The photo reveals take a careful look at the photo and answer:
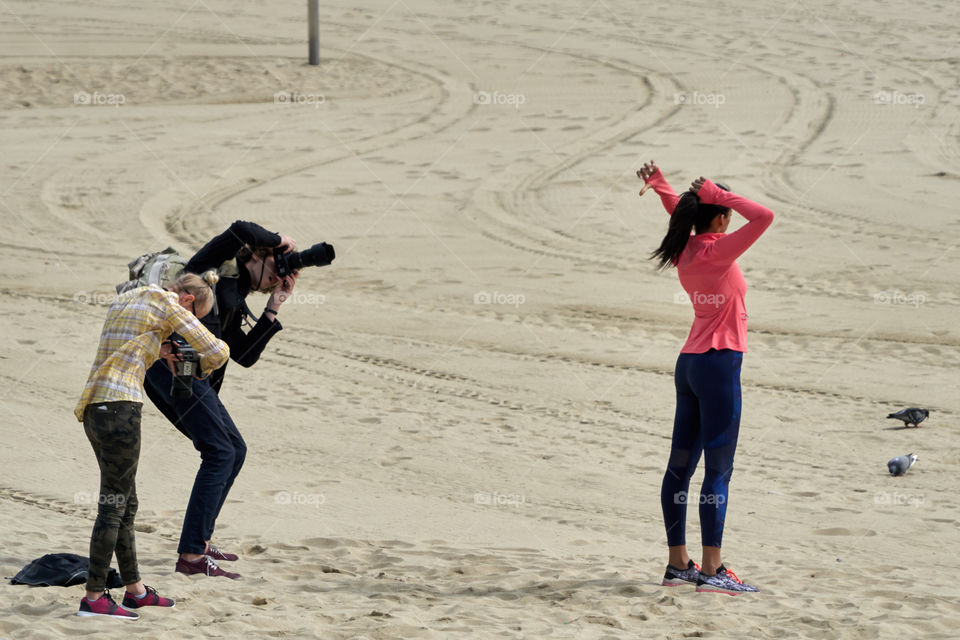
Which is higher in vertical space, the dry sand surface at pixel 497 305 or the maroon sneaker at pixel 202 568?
the dry sand surface at pixel 497 305

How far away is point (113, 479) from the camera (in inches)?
179

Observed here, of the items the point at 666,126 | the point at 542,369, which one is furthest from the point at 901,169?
the point at 542,369

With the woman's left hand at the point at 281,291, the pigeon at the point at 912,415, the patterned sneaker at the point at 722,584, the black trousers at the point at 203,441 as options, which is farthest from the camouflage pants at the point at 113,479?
the pigeon at the point at 912,415

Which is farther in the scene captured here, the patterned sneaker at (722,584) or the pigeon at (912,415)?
the pigeon at (912,415)

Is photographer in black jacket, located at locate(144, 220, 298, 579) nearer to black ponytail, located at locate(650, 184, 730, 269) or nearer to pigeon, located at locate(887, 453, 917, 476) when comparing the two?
black ponytail, located at locate(650, 184, 730, 269)

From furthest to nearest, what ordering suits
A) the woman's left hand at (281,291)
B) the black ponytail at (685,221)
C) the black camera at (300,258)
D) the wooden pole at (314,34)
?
the wooden pole at (314,34) < the woman's left hand at (281,291) < the black camera at (300,258) < the black ponytail at (685,221)

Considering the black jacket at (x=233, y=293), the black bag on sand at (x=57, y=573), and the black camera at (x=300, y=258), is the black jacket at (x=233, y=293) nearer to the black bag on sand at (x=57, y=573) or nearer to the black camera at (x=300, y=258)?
the black camera at (x=300, y=258)

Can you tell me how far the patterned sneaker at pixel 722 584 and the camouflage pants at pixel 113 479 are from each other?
256 cm

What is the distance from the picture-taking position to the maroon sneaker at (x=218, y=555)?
5.55 meters

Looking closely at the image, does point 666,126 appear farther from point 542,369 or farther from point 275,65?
point 542,369

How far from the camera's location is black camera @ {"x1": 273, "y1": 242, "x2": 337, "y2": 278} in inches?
206

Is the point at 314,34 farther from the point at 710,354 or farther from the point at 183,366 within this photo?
the point at 710,354

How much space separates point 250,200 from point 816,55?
12.2 metres

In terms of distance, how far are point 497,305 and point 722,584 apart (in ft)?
20.5
